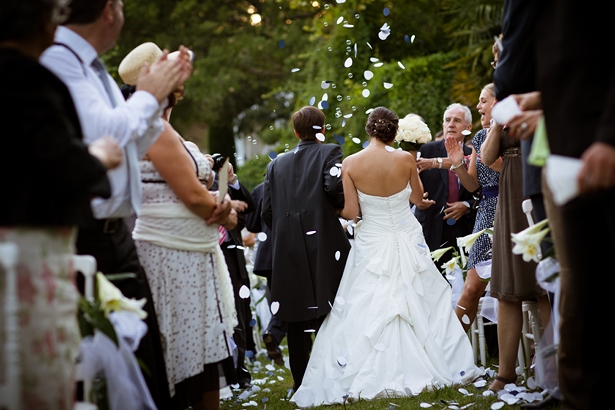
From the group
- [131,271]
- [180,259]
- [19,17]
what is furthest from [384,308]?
[19,17]

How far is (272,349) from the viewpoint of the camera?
293 inches

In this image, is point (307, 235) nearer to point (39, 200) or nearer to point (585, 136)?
point (585, 136)

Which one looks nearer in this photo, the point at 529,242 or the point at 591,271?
the point at 591,271

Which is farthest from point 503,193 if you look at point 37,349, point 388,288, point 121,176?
point 37,349

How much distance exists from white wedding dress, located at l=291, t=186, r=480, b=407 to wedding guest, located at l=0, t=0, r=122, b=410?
3169 mm

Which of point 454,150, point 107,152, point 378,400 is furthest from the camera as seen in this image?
point 454,150

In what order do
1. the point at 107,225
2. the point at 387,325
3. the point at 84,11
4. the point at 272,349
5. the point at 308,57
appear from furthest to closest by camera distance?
the point at 308,57
the point at 272,349
the point at 387,325
the point at 107,225
the point at 84,11

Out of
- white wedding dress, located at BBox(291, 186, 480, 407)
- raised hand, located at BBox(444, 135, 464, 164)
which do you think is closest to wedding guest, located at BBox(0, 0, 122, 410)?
white wedding dress, located at BBox(291, 186, 480, 407)

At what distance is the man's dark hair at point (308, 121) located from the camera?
5.82 metres

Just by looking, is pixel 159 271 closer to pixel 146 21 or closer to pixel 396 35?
pixel 396 35

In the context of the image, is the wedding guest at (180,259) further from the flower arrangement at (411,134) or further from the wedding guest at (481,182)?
the flower arrangement at (411,134)

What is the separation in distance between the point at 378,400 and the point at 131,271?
7.68 feet

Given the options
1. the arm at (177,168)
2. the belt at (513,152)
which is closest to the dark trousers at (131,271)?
the arm at (177,168)

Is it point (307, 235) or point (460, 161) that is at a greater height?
point (460, 161)
